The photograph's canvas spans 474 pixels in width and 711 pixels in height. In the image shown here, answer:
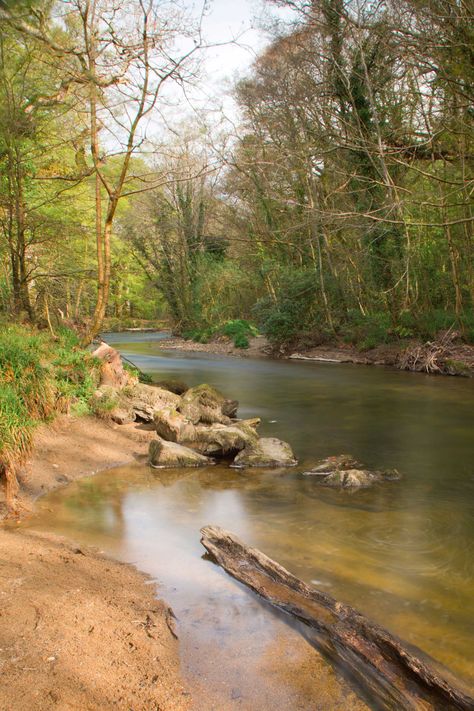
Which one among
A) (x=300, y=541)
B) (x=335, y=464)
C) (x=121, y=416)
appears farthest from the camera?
(x=121, y=416)

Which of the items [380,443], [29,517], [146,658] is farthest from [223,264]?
[146,658]

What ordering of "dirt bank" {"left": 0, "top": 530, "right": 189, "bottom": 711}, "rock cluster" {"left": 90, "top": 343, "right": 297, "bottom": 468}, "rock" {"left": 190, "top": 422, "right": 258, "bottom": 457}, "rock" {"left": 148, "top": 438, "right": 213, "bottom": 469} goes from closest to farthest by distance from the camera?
"dirt bank" {"left": 0, "top": 530, "right": 189, "bottom": 711} < "rock" {"left": 148, "top": 438, "right": 213, "bottom": 469} < "rock cluster" {"left": 90, "top": 343, "right": 297, "bottom": 468} < "rock" {"left": 190, "top": 422, "right": 258, "bottom": 457}

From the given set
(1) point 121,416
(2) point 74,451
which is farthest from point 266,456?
(1) point 121,416

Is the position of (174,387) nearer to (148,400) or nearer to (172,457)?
(148,400)

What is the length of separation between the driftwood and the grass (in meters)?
2.98

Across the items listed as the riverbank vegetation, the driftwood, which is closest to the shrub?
the riverbank vegetation

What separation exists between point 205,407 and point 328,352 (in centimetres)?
1148

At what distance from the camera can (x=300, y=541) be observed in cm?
517

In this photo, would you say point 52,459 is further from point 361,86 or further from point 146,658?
point 361,86

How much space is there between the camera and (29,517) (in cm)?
564

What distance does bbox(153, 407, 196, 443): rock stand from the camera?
8711 millimetres

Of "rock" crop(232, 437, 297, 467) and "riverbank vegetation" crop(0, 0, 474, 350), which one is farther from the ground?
"riverbank vegetation" crop(0, 0, 474, 350)

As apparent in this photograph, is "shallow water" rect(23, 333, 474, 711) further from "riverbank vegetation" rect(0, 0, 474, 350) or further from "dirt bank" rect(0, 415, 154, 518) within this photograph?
"riverbank vegetation" rect(0, 0, 474, 350)

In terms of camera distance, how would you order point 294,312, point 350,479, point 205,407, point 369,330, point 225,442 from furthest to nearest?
point 294,312, point 369,330, point 205,407, point 225,442, point 350,479
